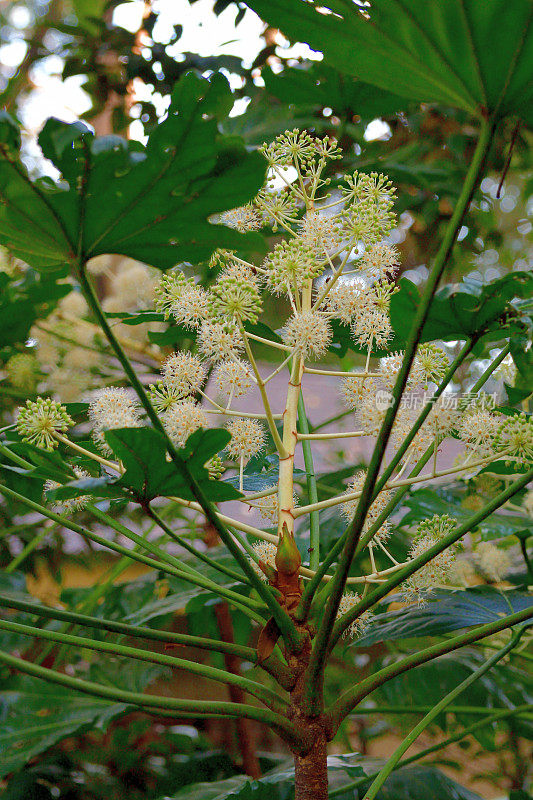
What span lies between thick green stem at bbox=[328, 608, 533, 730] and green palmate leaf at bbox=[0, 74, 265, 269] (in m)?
0.32

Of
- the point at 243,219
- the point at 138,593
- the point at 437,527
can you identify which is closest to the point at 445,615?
the point at 437,527

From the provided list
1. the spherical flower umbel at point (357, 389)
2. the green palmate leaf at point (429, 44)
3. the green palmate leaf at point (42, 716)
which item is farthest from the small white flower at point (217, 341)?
the green palmate leaf at point (42, 716)

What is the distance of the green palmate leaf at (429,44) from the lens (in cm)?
35

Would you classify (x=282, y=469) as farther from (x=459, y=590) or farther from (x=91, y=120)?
(x=91, y=120)

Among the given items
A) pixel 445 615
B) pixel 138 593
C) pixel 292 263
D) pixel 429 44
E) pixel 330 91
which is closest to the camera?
pixel 429 44

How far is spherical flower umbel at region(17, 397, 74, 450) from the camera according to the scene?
1.66 feet

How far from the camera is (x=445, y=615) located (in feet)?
1.97

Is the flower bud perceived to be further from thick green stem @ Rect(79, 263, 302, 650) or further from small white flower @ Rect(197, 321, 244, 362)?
small white flower @ Rect(197, 321, 244, 362)

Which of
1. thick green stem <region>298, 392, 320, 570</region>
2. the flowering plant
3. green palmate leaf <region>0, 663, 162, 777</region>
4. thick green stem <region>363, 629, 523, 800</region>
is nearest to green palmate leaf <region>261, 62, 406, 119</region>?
the flowering plant

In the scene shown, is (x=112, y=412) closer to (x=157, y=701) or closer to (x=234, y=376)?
(x=234, y=376)

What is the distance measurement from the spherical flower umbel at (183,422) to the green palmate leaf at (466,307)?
0.17 m

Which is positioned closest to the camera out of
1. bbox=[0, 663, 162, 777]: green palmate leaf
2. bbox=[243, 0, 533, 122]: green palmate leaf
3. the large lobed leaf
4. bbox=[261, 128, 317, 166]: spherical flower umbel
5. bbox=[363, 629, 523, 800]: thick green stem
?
bbox=[243, 0, 533, 122]: green palmate leaf

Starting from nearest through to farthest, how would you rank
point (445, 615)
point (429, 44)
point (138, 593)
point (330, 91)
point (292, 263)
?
point (429, 44) < point (292, 263) < point (445, 615) < point (330, 91) < point (138, 593)

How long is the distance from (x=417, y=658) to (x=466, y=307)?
25 cm
